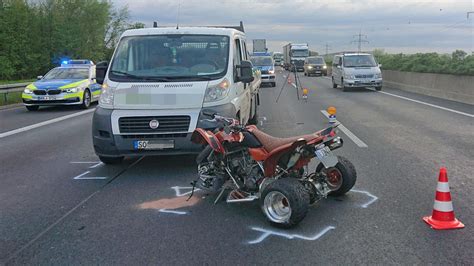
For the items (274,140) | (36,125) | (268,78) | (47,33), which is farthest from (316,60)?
(274,140)

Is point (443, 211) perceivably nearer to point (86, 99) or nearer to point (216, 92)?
point (216, 92)

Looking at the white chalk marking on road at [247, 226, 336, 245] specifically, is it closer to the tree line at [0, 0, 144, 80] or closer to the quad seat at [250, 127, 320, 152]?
the quad seat at [250, 127, 320, 152]

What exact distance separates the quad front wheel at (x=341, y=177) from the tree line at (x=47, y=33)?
129ft

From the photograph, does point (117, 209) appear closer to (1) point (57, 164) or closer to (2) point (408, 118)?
(1) point (57, 164)

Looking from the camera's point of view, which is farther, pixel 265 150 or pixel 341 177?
pixel 341 177

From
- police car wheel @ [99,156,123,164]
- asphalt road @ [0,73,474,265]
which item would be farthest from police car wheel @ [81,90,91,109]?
police car wheel @ [99,156,123,164]

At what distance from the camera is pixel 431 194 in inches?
223

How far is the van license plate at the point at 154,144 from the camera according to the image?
263 inches

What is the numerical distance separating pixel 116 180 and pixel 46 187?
0.90m

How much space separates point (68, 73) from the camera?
17922 mm

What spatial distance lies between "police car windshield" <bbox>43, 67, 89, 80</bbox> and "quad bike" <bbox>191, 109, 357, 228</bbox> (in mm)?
13289

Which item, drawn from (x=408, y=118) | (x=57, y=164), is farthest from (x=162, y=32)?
(x=408, y=118)

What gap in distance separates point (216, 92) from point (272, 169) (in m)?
2.25

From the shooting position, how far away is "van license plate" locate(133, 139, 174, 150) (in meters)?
6.69
